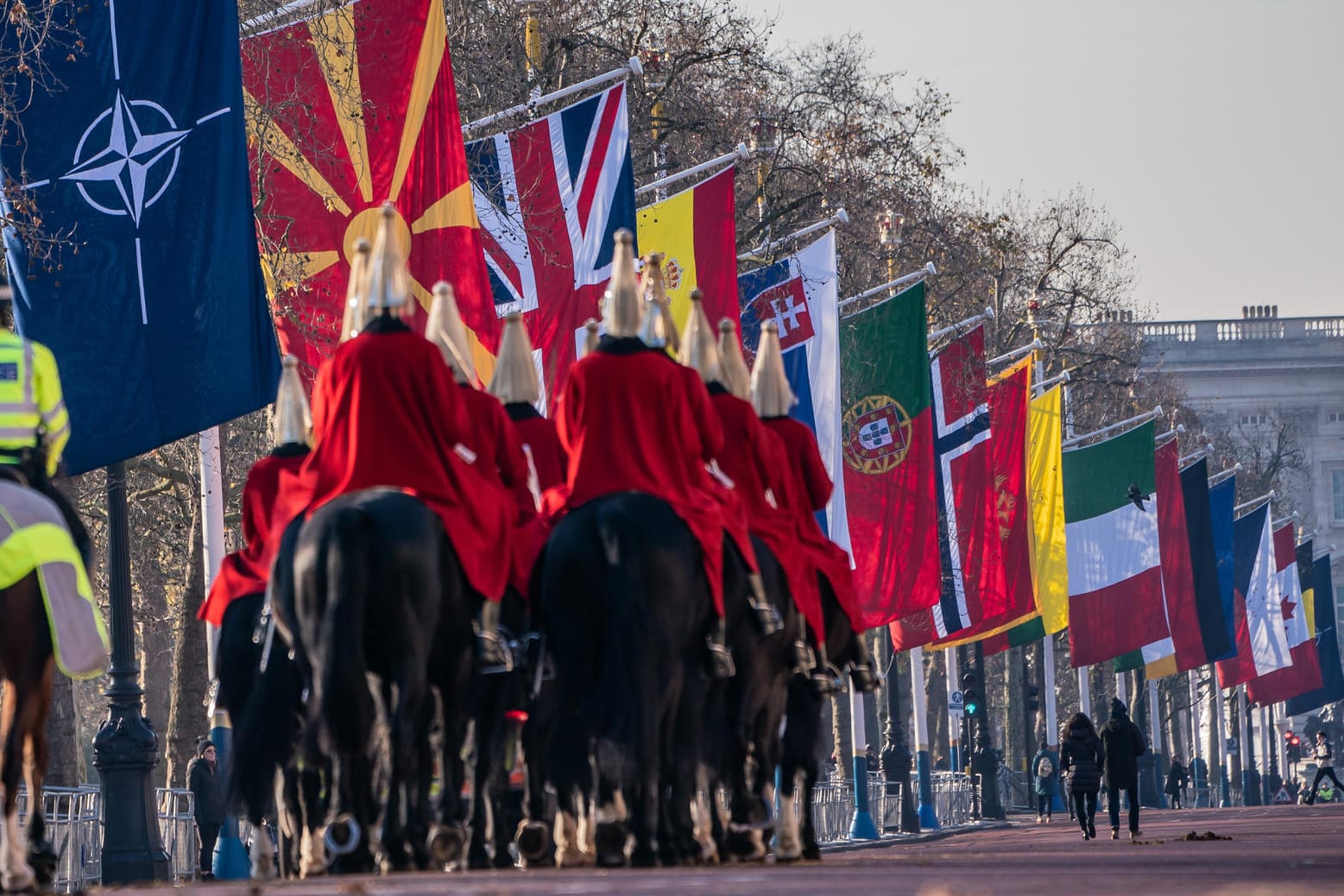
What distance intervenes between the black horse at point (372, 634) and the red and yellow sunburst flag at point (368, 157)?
8883mm

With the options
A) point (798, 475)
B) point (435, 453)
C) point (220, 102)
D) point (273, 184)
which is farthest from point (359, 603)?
point (273, 184)

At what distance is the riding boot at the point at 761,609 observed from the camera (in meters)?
14.6

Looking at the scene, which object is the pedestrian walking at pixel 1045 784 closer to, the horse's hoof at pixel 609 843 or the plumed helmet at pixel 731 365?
the plumed helmet at pixel 731 365

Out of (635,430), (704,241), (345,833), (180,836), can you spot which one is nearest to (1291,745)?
(704,241)

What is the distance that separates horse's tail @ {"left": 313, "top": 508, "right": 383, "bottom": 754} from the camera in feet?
39.5

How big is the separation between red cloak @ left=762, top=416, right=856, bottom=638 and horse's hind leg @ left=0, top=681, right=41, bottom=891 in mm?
5770

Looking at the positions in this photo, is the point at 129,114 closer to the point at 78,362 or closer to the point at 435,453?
the point at 78,362

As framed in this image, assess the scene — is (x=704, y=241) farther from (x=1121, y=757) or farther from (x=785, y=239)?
(x=785, y=239)

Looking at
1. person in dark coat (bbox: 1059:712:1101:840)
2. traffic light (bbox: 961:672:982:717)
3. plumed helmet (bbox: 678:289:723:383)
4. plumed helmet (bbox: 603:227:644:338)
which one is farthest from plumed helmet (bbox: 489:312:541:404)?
traffic light (bbox: 961:672:982:717)

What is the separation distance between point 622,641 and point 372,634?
137 cm

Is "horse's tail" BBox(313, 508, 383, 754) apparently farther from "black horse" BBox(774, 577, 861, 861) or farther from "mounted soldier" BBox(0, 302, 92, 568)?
"black horse" BBox(774, 577, 861, 861)

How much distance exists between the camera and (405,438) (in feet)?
42.6

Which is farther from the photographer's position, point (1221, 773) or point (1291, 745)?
point (1291, 745)

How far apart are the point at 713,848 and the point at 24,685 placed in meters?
4.38
